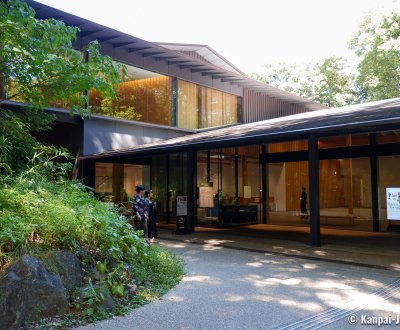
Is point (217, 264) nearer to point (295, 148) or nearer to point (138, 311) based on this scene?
point (138, 311)

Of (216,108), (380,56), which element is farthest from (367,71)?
(216,108)

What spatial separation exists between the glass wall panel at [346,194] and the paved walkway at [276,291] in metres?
4.27

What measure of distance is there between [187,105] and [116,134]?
13.8 feet

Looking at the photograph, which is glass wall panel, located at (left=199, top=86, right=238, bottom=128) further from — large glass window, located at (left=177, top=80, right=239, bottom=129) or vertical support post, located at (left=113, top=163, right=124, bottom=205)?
vertical support post, located at (left=113, top=163, right=124, bottom=205)

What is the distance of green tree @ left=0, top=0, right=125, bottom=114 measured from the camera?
7.48 meters

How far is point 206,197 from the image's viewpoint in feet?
54.2

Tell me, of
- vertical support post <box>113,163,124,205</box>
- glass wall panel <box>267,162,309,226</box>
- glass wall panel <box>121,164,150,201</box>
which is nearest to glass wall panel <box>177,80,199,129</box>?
glass wall panel <box>121,164,150,201</box>

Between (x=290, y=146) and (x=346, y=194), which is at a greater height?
(x=290, y=146)

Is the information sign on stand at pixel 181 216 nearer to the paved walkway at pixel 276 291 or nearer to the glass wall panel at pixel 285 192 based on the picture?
the paved walkway at pixel 276 291

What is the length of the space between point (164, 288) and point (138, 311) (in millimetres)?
1103

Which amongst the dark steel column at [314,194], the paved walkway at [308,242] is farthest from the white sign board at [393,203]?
the dark steel column at [314,194]

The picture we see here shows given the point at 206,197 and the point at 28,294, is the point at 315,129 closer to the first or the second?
the point at 28,294

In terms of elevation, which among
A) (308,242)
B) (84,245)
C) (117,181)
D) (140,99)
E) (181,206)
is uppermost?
(140,99)

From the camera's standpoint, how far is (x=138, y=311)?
5.35 meters
